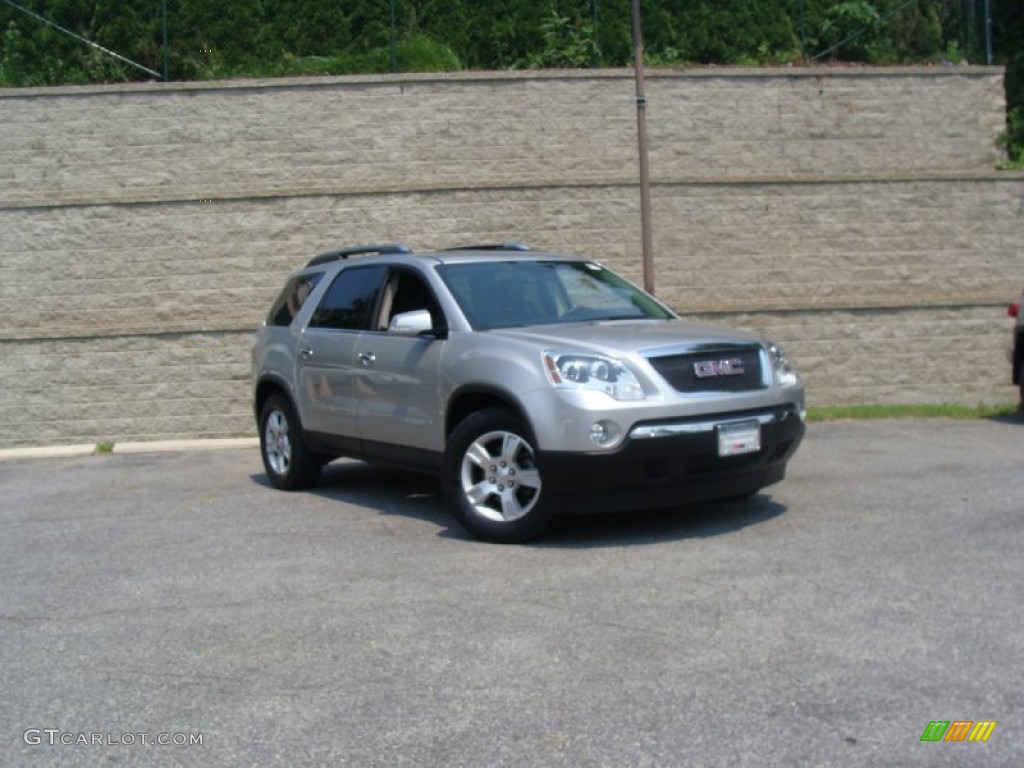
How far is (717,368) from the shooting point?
733 centimetres

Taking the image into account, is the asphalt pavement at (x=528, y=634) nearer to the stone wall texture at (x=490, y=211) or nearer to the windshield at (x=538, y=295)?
the windshield at (x=538, y=295)

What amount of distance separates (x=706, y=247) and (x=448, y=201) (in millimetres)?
3253

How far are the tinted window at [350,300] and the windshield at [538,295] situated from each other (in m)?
0.76

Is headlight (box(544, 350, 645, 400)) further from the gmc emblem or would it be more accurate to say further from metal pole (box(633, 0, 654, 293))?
metal pole (box(633, 0, 654, 293))

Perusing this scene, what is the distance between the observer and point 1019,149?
682 inches

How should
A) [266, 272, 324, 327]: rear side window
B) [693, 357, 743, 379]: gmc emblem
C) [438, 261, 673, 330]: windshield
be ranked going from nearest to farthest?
[693, 357, 743, 379]: gmc emblem, [438, 261, 673, 330]: windshield, [266, 272, 324, 327]: rear side window

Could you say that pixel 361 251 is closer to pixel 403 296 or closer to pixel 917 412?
pixel 403 296

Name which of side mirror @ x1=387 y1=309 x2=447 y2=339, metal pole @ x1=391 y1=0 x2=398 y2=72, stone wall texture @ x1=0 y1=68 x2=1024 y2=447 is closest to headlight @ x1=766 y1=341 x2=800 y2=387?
side mirror @ x1=387 y1=309 x2=447 y2=339

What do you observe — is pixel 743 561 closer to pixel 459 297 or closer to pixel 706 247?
pixel 459 297

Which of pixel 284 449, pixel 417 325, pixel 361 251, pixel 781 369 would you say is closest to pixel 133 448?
pixel 284 449

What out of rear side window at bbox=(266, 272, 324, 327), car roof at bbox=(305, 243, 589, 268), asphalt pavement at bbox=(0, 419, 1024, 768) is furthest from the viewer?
rear side window at bbox=(266, 272, 324, 327)

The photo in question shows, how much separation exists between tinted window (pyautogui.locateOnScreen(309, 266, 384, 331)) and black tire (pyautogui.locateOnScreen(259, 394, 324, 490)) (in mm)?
801

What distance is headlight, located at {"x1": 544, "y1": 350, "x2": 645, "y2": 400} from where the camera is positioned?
275 inches

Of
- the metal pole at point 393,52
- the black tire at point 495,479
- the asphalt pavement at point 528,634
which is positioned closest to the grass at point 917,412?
the asphalt pavement at point 528,634
